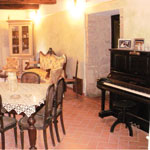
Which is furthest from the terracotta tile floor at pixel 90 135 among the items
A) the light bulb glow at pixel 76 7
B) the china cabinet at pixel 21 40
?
the china cabinet at pixel 21 40

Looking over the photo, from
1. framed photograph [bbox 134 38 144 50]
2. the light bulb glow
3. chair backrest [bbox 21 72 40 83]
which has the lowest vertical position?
chair backrest [bbox 21 72 40 83]

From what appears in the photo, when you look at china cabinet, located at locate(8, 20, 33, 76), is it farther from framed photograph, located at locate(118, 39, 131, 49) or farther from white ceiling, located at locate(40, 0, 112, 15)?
framed photograph, located at locate(118, 39, 131, 49)

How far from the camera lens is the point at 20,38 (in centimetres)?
945

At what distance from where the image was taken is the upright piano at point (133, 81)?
3.86 m

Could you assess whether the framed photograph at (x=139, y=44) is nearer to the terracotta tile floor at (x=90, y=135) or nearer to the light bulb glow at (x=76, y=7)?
the terracotta tile floor at (x=90, y=135)

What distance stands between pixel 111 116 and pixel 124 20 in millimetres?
1975

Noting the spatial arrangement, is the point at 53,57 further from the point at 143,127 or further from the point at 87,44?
the point at 143,127

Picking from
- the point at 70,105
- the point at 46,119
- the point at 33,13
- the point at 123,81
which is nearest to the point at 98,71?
the point at 70,105

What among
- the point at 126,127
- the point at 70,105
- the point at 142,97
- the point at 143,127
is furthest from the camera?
the point at 70,105

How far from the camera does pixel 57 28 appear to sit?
796 cm

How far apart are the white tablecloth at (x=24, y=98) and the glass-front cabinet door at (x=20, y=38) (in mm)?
5443

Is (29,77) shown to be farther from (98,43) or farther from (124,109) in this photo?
(98,43)

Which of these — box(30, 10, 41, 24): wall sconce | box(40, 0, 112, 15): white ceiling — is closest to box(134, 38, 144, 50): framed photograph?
box(40, 0, 112, 15): white ceiling

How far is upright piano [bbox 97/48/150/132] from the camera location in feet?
12.7
